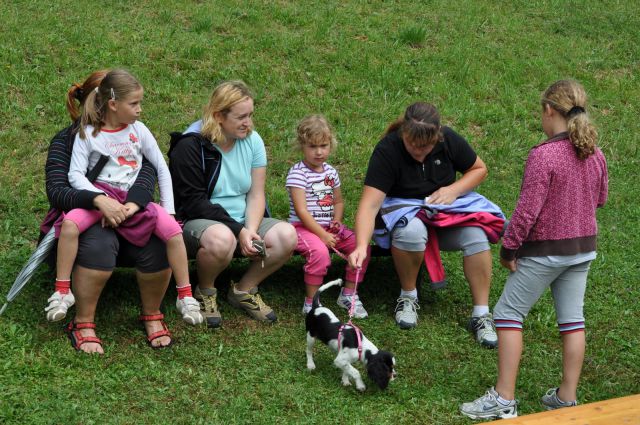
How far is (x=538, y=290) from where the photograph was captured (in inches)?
179

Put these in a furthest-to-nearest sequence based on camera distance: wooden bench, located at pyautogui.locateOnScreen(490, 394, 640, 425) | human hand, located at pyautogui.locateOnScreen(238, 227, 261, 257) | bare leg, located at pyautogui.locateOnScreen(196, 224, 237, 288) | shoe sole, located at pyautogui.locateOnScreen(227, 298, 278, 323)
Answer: shoe sole, located at pyautogui.locateOnScreen(227, 298, 278, 323), human hand, located at pyautogui.locateOnScreen(238, 227, 261, 257), bare leg, located at pyautogui.locateOnScreen(196, 224, 237, 288), wooden bench, located at pyautogui.locateOnScreen(490, 394, 640, 425)

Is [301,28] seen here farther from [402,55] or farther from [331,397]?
[331,397]

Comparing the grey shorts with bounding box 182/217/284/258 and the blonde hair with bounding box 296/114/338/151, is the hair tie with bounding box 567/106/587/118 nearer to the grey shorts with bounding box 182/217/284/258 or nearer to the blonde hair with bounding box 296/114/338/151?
the blonde hair with bounding box 296/114/338/151

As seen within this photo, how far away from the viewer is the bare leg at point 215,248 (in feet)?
17.1

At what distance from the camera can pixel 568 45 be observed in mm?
9898

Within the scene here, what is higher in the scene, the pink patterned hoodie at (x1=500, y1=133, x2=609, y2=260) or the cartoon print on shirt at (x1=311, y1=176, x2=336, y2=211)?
the pink patterned hoodie at (x1=500, y1=133, x2=609, y2=260)

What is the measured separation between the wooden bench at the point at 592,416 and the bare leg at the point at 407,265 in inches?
Answer: 62.7

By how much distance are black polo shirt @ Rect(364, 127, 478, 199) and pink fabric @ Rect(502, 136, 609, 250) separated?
1.25 m

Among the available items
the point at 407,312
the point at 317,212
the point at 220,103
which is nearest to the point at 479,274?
the point at 407,312

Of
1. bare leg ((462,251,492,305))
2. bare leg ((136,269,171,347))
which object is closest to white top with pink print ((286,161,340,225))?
bare leg ((462,251,492,305))

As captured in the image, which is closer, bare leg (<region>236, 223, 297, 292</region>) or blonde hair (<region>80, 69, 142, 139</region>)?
blonde hair (<region>80, 69, 142, 139</region>)

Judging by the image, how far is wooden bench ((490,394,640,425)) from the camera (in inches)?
159

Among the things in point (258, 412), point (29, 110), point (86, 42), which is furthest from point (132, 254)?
point (86, 42)

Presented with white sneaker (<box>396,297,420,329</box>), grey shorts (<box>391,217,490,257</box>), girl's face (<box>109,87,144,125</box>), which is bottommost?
white sneaker (<box>396,297,420,329</box>)
